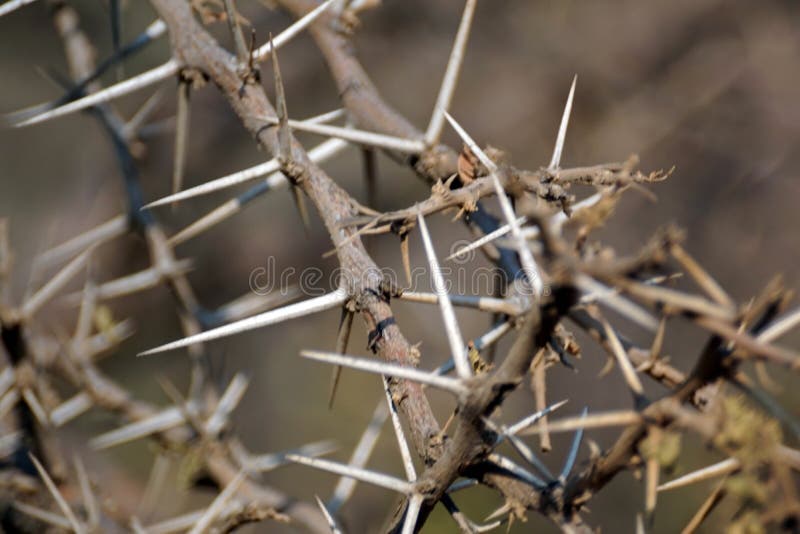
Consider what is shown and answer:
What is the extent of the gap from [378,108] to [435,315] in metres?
1.50

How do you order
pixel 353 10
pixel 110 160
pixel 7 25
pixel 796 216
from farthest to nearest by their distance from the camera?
pixel 7 25 → pixel 796 216 → pixel 110 160 → pixel 353 10

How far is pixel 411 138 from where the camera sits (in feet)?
3.34

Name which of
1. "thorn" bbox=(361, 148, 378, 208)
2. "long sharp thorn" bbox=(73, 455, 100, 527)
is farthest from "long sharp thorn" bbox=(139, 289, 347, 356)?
"long sharp thorn" bbox=(73, 455, 100, 527)

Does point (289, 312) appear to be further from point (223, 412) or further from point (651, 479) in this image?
point (223, 412)

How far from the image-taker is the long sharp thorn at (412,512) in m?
0.71

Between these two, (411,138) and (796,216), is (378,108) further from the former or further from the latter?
(796,216)

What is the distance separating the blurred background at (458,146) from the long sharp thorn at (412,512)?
1516 mm


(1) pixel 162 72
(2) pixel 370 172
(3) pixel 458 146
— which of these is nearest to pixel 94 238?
(1) pixel 162 72

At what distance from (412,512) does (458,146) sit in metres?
1.70

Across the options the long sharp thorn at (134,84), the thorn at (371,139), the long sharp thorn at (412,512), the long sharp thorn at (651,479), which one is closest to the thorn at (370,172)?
the thorn at (371,139)

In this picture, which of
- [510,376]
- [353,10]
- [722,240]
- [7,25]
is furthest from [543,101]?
[510,376]

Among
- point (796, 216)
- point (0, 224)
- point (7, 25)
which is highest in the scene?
point (7, 25)

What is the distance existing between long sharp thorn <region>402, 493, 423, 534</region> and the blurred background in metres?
1.52

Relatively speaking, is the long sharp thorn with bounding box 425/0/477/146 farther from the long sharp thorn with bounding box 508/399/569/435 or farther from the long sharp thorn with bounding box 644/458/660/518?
the long sharp thorn with bounding box 644/458/660/518
